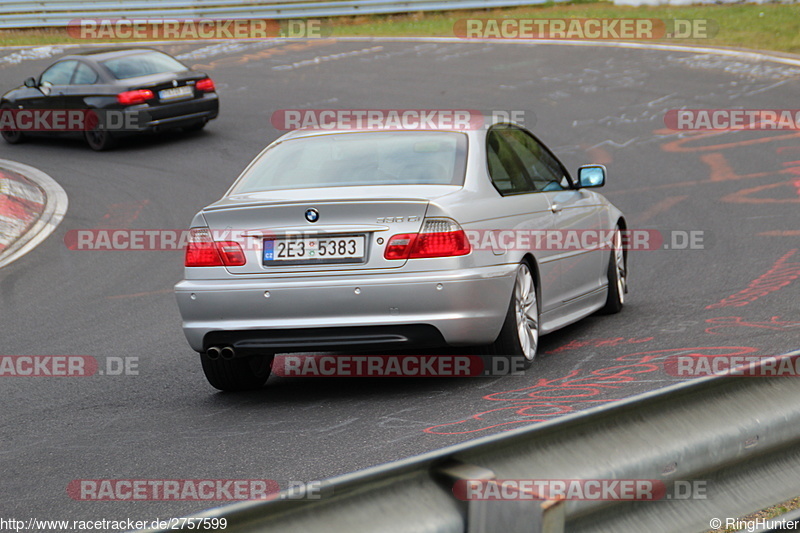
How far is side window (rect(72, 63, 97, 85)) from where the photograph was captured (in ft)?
62.8

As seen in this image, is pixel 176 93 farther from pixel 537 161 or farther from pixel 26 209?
pixel 537 161

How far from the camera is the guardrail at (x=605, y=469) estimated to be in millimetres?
2834

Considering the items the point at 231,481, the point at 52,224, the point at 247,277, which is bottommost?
the point at 52,224

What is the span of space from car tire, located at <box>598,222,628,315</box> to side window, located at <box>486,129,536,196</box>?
4.95 ft

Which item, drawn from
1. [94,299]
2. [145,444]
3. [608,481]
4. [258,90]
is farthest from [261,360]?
[258,90]

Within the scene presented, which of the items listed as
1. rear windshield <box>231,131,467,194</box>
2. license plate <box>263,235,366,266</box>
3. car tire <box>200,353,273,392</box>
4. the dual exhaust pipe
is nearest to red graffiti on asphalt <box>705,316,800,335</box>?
rear windshield <box>231,131,467,194</box>

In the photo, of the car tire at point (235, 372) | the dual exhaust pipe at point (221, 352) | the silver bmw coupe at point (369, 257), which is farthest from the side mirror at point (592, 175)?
the dual exhaust pipe at point (221, 352)

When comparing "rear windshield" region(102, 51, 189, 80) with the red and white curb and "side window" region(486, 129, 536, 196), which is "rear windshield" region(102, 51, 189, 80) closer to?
the red and white curb

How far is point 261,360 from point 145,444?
1739 millimetres

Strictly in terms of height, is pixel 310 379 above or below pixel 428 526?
below

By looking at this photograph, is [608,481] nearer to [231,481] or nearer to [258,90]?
[231,481]

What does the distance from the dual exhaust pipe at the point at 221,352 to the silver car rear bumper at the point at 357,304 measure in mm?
72

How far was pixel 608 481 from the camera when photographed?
333cm

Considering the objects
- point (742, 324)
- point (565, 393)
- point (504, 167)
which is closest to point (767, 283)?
point (742, 324)
